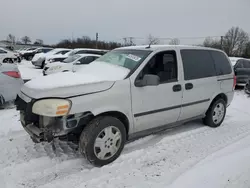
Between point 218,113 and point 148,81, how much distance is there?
98.2 inches

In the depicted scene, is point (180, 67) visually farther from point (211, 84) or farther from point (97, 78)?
point (97, 78)

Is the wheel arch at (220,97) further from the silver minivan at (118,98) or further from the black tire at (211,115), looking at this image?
the silver minivan at (118,98)

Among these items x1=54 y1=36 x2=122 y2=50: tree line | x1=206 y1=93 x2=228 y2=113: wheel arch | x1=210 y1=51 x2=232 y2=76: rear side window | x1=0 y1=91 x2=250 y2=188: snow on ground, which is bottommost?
x1=0 y1=91 x2=250 y2=188: snow on ground

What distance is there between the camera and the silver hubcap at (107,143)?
305cm

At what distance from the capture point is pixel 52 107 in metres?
2.69

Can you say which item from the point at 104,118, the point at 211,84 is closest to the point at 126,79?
the point at 104,118

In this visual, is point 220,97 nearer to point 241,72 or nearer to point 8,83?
point 8,83

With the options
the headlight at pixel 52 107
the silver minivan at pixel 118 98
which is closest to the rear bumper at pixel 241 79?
the silver minivan at pixel 118 98

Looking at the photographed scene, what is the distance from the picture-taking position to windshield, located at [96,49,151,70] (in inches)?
140

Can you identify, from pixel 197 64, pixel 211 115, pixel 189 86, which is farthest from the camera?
pixel 211 115

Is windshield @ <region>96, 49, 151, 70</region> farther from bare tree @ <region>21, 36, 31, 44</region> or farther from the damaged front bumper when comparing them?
bare tree @ <region>21, 36, 31, 44</region>

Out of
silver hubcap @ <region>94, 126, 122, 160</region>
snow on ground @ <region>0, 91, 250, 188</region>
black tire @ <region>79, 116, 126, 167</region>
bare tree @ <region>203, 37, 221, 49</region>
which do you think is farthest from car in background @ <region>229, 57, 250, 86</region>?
bare tree @ <region>203, 37, 221, 49</region>

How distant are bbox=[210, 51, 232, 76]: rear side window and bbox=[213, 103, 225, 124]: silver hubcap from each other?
0.73 metres

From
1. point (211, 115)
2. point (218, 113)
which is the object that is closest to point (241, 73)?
point (218, 113)
